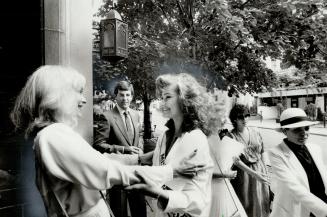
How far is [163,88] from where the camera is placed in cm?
246

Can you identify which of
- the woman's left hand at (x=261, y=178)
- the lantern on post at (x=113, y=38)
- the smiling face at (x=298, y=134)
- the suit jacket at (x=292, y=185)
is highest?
the lantern on post at (x=113, y=38)

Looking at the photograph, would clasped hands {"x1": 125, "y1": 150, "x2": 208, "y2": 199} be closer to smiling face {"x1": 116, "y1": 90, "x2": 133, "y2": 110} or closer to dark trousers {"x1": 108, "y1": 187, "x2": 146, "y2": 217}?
dark trousers {"x1": 108, "y1": 187, "x2": 146, "y2": 217}

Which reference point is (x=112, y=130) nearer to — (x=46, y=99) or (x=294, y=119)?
(x=294, y=119)

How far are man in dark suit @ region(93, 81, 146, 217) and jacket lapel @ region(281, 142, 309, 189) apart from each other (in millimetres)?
1864

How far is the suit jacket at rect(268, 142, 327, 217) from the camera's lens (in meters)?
2.90

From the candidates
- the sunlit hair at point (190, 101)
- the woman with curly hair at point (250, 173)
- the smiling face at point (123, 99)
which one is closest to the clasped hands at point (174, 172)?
the sunlit hair at point (190, 101)

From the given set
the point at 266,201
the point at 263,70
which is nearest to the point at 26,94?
the point at 266,201

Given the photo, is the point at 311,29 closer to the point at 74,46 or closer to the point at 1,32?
the point at 74,46

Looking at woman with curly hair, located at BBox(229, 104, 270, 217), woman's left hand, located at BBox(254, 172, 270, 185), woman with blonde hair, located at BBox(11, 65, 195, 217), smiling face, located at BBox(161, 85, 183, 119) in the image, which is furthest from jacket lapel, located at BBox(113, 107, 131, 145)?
woman with blonde hair, located at BBox(11, 65, 195, 217)

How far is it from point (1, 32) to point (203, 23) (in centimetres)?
400

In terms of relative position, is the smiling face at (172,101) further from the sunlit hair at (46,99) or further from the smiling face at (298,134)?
the smiling face at (298,134)

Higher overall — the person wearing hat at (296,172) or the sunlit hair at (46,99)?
the sunlit hair at (46,99)

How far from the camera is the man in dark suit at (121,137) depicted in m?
4.43

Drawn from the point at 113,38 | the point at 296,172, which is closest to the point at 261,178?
the point at 296,172
